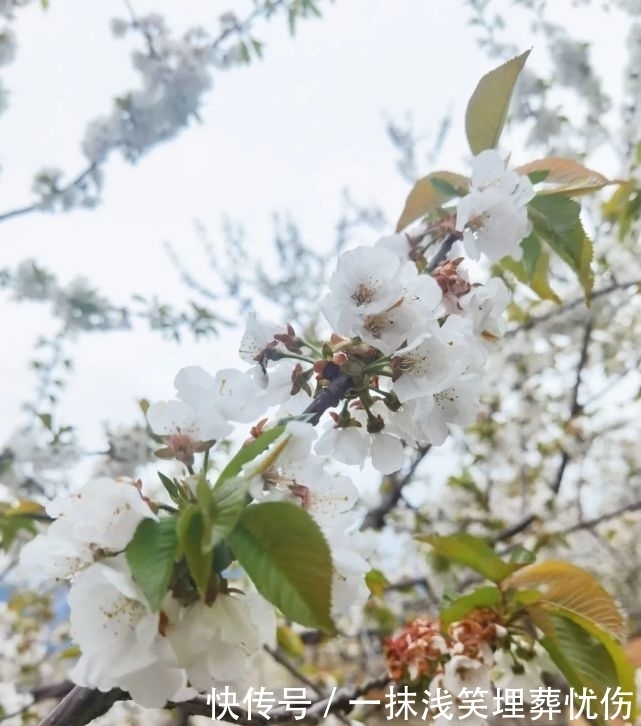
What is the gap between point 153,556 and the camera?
0.32 metres

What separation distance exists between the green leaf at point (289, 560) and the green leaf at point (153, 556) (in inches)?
1.4

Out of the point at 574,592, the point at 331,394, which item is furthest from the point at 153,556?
the point at 574,592

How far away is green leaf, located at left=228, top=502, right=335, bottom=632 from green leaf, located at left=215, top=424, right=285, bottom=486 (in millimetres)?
36

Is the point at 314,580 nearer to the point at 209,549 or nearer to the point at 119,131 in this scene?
the point at 209,549

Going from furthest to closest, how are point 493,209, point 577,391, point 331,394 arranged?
point 577,391, point 493,209, point 331,394

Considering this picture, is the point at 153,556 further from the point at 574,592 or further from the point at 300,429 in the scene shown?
the point at 574,592

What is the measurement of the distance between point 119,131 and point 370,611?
5.53ft

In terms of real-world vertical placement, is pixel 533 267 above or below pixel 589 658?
above

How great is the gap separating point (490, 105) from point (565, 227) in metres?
0.15

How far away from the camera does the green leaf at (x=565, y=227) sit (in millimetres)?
634

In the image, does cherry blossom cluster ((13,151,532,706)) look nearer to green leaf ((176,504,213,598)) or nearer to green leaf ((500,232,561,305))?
green leaf ((176,504,213,598))

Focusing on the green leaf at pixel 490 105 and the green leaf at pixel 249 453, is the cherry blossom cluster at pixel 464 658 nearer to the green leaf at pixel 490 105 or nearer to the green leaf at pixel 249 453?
the green leaf at pixel 249 453

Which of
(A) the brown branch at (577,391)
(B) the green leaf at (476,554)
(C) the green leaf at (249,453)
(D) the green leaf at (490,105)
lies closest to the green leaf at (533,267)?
(D) the green leaf at (490,105)

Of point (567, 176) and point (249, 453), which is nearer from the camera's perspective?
point (249, 453)
